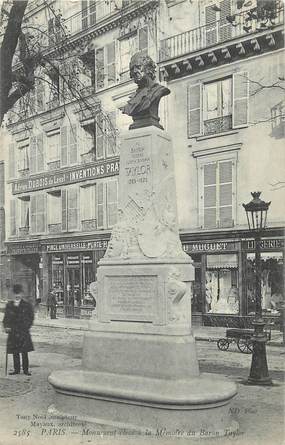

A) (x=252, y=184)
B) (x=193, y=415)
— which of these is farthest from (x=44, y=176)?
(x=193, y=415)

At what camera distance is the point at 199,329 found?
60.2ft

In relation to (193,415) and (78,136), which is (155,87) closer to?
(193,415)

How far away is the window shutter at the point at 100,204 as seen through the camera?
2212 centimetres

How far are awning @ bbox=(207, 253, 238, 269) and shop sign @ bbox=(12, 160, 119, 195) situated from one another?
536 cm

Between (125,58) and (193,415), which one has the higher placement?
(125,58)

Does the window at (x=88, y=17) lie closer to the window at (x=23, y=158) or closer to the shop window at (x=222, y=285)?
the window at (x=23, y=158)

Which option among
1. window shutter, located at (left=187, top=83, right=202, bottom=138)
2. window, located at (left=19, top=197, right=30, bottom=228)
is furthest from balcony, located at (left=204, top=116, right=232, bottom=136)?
window, located at (left=19, top=197, right=30, bottom=228)

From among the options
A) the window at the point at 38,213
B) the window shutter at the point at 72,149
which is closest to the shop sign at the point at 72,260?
the window at the point at 38,213

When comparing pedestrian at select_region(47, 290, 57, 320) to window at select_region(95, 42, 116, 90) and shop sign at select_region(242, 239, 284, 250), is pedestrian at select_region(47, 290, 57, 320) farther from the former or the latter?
shop sign at select_region(242, 239, 284, 250)

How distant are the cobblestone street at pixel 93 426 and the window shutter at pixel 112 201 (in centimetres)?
974

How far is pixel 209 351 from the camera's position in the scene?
44.0ft

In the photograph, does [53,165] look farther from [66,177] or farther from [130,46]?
[130,46]

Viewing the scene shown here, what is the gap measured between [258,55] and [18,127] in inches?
511

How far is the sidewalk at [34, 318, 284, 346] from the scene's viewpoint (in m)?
15.7
